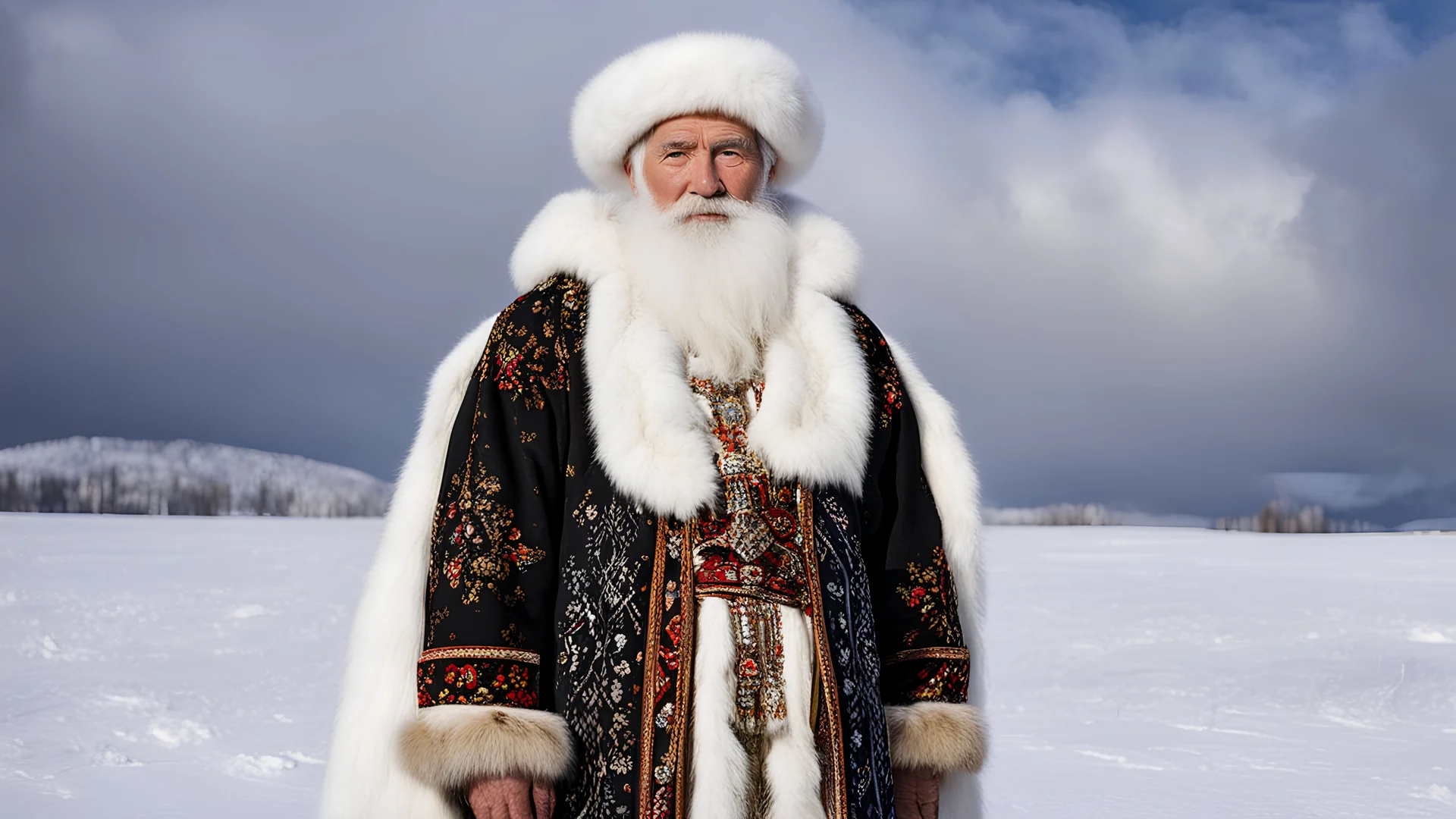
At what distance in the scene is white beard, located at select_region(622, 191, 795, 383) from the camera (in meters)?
2.25

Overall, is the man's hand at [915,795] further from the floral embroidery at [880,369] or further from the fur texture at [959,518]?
the floral embroidery at [880,369]

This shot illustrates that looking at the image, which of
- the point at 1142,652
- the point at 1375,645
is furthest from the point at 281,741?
the point at 1375,645

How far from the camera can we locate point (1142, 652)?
7.54m

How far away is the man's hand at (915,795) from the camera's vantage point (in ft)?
7.50

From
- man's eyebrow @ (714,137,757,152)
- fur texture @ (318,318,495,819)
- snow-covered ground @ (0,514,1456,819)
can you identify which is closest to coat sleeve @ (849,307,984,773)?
man's eyebrow @ (714,137,757,152)

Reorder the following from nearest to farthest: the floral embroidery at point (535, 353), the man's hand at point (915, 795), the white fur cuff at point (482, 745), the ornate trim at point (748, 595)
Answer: the white fur cuff at point (482, 745) < the ornate trim at point (748, 595) < the floral embroidery at point (535, 353) < the man's hand at point (915, 795)

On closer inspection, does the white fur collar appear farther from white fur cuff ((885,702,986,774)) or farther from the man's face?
white fur cuff ((885,702,986,774))

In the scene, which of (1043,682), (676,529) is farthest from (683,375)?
(1043,682)

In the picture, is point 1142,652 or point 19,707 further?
point 1142,652

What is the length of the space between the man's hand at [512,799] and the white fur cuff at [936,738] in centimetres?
70

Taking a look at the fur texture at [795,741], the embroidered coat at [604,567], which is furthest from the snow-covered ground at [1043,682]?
the fur texture at [795,741]

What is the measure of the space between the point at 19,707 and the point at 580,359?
18.0 feet

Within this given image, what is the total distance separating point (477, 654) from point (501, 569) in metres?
0.15

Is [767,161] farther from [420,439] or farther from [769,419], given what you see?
[420,439]
